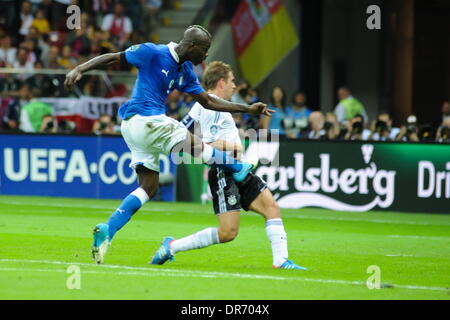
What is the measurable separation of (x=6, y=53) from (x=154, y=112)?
586 inches

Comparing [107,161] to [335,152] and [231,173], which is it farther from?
[231,173]

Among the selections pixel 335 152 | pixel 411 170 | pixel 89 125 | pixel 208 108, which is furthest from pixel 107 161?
pixel 208 108

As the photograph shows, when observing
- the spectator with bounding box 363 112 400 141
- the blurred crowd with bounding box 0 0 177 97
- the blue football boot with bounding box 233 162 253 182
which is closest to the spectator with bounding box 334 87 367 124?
the spectator with bounding box 363 112 400 141

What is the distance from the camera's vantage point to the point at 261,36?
→ 2489 cm

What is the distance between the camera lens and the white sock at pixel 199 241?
980 centimetres

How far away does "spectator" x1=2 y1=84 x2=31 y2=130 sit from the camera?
21.3 metres

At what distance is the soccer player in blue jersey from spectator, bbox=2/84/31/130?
466 inches

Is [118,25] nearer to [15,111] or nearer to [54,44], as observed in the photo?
[54,44]

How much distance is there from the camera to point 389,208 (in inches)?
690

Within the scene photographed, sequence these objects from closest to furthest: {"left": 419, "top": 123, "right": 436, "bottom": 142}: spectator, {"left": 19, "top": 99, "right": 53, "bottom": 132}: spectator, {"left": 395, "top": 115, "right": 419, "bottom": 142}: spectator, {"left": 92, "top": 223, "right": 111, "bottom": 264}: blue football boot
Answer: {"left": 92, "top": 223, "right": 111, "bottom": 264}: blue football boot < {"left": 419, "top": 123, "right": 436, "bottom": 142}: spectator < {"left": 395, "top": 115, "right": 419, "bottom": 142}: spectator < {"left": 19, "top": 99, "right": 53, "bottom": 132}: spectator

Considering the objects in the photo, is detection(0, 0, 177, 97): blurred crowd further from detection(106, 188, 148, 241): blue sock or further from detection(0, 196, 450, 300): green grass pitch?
detection(106, 188, 148, 241): blue sock

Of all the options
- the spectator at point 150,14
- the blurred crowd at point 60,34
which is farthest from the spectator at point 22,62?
the spectator at point 150,14

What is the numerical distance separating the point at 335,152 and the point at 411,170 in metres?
1.30

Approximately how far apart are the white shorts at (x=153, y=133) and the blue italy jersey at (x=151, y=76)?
8cm
